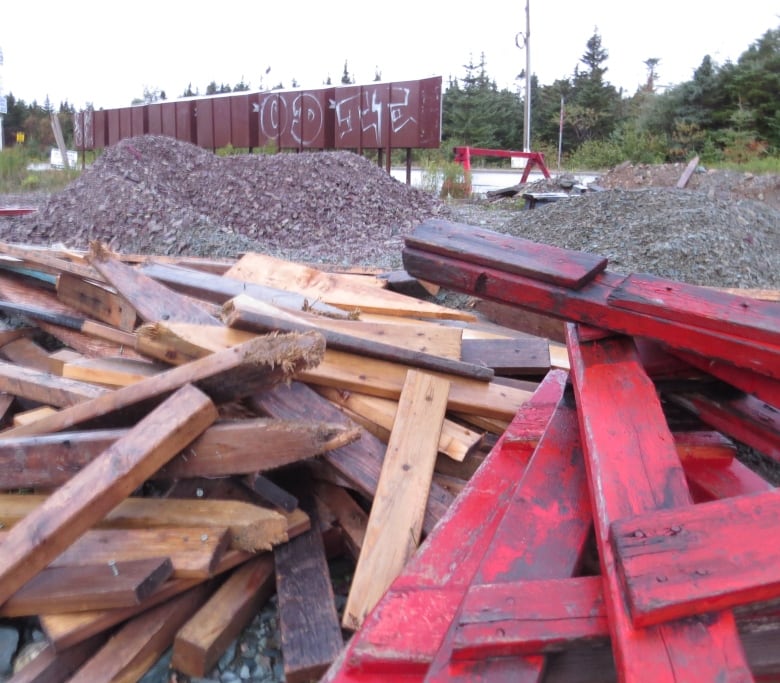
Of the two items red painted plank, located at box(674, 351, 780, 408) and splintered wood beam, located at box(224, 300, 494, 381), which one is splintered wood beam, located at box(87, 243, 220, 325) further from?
red painted plank, located at box(674, 351, 780, 408)

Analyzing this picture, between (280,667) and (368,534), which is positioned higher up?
(368,534)

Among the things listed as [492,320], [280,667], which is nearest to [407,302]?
[492,320]

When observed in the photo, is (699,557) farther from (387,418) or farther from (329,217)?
(329,217)

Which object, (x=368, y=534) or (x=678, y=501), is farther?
(x=368, y=534)

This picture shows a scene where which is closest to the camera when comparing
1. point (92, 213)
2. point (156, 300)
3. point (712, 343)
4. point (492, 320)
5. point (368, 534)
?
point (712, 343)

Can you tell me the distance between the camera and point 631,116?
4547 cm

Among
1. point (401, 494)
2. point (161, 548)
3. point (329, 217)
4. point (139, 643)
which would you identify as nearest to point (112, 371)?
point (161, 548)

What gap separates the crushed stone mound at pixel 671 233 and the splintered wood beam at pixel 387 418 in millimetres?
3455

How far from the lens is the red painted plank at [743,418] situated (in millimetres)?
1941

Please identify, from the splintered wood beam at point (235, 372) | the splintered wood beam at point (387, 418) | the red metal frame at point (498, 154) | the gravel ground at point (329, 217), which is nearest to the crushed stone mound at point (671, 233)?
the gravel ground at point (329, 217)

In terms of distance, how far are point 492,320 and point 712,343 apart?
2679 mm

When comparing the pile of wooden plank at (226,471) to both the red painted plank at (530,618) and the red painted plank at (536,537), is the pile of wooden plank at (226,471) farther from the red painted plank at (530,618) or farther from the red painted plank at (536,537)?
the red painted plank at (530,618)

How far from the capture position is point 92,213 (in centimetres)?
974

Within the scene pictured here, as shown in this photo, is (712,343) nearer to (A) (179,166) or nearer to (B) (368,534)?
(B) (368,534)
